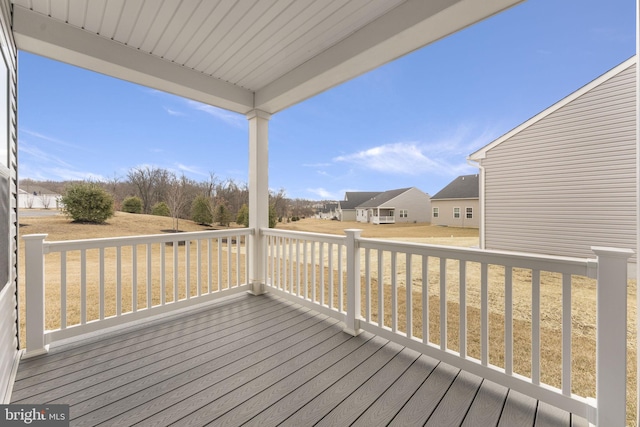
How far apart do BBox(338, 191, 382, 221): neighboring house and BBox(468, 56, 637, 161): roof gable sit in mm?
989

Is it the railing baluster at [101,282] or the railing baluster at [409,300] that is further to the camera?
the railing baluster at [101,282]

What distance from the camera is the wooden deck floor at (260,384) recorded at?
1.50 metres

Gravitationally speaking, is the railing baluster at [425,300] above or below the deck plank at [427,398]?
above

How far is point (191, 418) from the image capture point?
4.92ft

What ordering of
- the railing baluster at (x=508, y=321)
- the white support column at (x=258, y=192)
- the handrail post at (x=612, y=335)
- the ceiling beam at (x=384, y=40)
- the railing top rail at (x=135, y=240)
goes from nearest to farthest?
the handrail post at (x=612, y=335), the railing baluster at (x=508, y=321), the ceiling beam at (x=384, y=40), the railing top rail at (x=135, y=240), the white support column at (x=258, y=192)

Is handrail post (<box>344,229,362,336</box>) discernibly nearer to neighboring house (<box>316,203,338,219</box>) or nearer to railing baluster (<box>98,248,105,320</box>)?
neighboring house (<box>316,203,338,219</box>)

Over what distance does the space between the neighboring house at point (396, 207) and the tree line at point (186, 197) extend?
83cm

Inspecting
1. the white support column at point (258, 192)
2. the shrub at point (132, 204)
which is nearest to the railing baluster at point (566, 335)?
the white support column at point (258, 192)

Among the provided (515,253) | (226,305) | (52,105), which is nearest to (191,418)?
(226,305)

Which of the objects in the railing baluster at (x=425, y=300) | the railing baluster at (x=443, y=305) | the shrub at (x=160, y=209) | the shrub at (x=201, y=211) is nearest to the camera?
the railing baluster at (x=443, y=305)

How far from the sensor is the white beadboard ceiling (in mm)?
2014

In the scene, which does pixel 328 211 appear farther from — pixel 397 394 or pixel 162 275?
pixel 162 275
